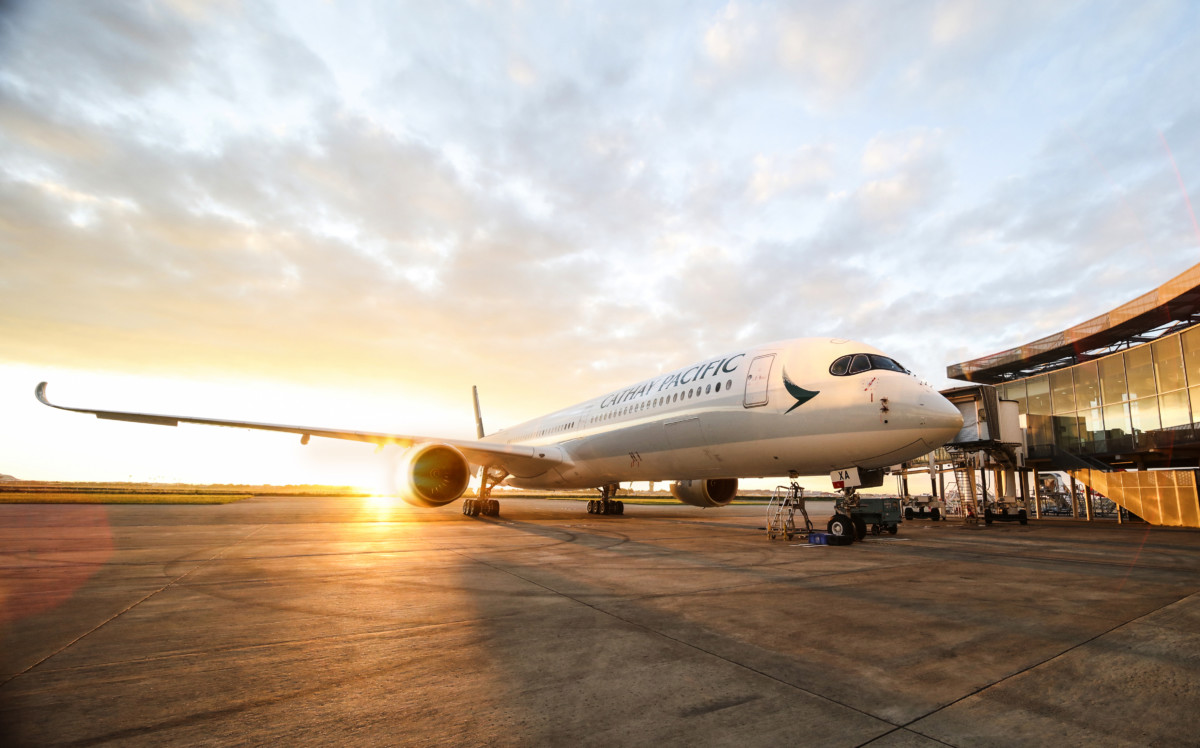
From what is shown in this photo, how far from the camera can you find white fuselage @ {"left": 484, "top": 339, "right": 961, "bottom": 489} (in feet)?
32.0

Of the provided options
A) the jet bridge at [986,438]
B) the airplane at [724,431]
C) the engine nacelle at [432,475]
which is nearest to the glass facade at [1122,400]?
the jet bridge at [986,438]

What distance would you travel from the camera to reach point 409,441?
1617 cm

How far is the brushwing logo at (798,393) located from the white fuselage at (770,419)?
0.07ft

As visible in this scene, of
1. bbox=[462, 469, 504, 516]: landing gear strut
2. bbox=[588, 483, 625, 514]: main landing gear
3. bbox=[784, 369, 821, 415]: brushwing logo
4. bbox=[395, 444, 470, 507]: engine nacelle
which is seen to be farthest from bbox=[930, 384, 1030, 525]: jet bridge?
bbox=[395, 444, 470, 507]: engine nacelle

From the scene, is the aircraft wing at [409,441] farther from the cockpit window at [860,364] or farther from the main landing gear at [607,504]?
the cockpit window at [860,364]

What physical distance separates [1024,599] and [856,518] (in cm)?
773

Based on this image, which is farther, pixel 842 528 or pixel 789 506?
pixel 789 506

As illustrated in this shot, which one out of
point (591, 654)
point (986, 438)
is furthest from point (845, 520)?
point (986, 438)

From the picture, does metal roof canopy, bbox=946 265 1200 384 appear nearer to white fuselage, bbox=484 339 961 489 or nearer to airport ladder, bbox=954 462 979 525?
airport ladder, bbox=954 462 979 525

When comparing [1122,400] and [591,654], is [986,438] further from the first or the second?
[591,654]

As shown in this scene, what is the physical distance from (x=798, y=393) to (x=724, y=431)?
2038 millimetres

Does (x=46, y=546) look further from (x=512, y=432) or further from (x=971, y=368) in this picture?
(x=971, y=368)

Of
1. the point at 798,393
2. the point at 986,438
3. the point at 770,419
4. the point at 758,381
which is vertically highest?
the point at 758,381

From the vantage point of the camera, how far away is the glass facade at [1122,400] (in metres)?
21.9
